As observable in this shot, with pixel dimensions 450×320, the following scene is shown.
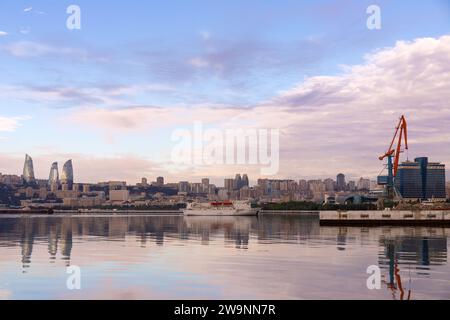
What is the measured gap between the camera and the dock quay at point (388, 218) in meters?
113

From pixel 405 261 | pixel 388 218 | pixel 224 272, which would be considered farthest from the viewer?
pixel 388 218

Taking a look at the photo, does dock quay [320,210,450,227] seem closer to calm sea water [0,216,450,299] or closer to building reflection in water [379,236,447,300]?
building reflection in water [379,236,447,300]

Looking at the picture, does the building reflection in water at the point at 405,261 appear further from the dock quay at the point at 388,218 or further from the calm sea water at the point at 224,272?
the dock quay at the point at 388,218

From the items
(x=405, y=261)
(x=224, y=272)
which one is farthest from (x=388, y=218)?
(x=224, y=272)

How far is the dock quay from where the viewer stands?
113000 mm

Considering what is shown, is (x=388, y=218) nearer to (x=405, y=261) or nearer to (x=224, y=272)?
(x=405, y=261)

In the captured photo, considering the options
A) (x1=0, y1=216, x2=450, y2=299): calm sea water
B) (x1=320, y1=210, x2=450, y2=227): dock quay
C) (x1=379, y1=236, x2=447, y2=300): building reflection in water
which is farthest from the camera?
(x1=320, y1=210, x2=450, y2=227): dock quay

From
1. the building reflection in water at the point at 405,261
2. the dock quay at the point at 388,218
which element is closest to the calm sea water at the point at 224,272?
the building reflection in water at the point at 405,261

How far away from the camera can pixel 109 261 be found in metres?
43.9

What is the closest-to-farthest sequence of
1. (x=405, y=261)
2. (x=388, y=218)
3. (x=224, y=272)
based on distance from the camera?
(x=224, y=272) < (x=405, y=261) < (x=388, y=218)

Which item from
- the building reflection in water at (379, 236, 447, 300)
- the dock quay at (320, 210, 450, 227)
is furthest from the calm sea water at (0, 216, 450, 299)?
the dock quay at (320, 210, 450, 227)

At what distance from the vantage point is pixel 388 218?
117 meters

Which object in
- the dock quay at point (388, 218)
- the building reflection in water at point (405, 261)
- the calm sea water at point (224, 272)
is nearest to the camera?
the calm sea water at point (224, 272)
